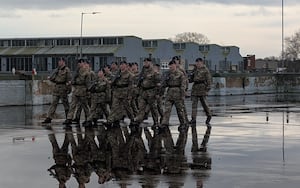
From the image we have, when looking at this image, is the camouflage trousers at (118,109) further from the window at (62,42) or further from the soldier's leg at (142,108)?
the window at (62,42)

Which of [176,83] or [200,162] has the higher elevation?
[176,83]

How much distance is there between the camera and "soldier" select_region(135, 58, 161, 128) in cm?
1784

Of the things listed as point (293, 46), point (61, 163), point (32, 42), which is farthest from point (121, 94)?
point (293, 46)

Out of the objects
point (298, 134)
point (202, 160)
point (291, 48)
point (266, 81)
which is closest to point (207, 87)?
point (298, 134)

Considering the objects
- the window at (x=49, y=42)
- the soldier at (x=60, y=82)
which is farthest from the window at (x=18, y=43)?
the soldier at (x=60, y=82)

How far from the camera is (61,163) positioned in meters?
11.3

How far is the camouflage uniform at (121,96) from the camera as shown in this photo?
711 inches

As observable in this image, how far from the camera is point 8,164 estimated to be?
11117mm

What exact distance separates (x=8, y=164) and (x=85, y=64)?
325 inches

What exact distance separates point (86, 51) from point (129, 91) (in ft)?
207

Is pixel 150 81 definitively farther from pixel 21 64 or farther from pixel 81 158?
pixel 21 64

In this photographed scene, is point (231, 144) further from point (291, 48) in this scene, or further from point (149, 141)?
point (291, 48)

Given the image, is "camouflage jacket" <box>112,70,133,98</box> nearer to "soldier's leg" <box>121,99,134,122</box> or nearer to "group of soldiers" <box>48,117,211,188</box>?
"soldier's leg" <box>121,99,134,122</box>

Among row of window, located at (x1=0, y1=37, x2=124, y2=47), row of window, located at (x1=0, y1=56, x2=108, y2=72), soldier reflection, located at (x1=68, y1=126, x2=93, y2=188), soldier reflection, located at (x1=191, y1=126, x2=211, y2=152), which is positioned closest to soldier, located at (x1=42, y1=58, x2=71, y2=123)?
soldier reflection, located at (x1=68, y1=126, x2=93, y2=188)
